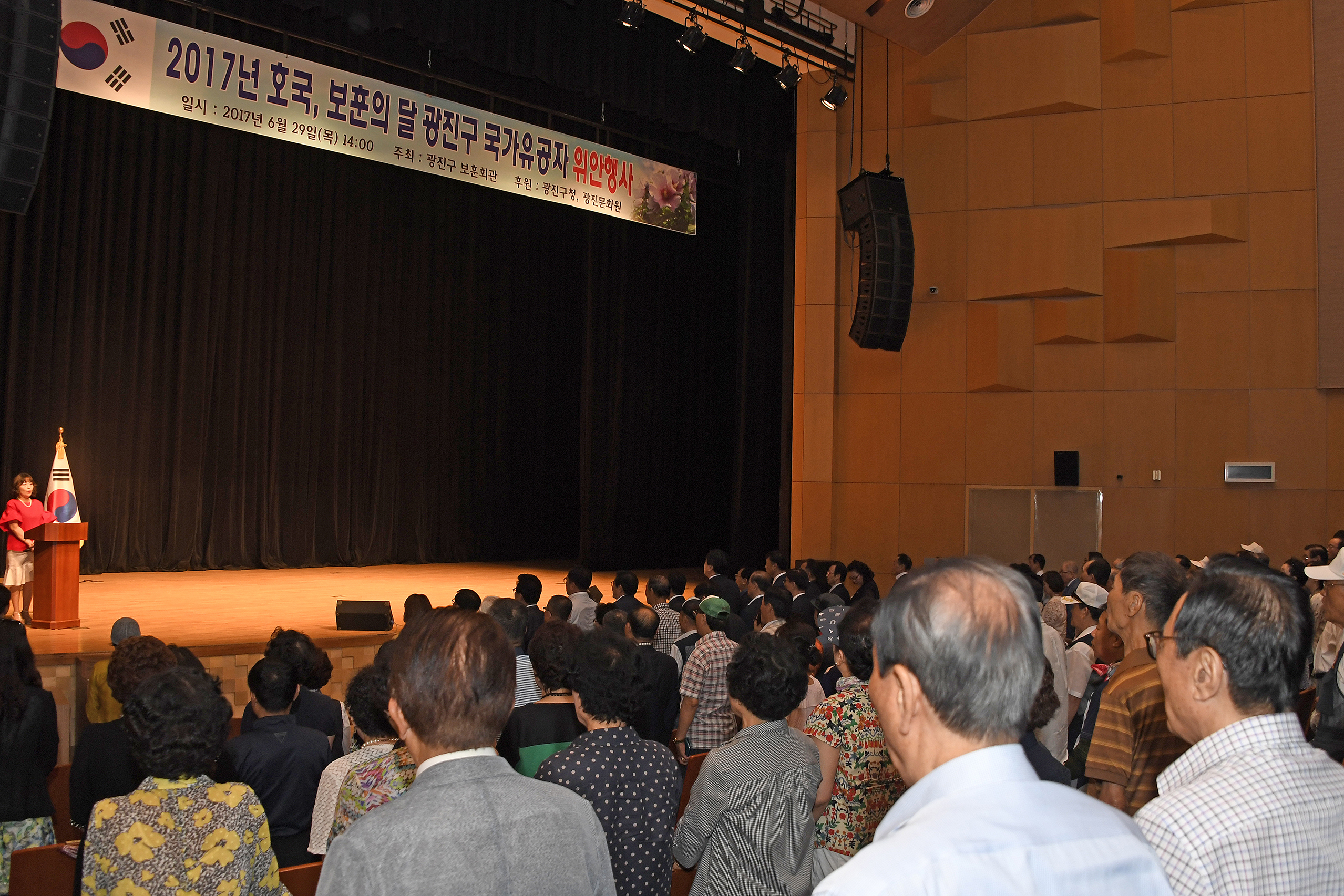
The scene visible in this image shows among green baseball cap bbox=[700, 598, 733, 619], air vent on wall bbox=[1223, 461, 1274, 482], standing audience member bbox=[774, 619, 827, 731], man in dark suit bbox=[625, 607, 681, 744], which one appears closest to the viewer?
standing audience member bbox=[774, 619, 827, 731]

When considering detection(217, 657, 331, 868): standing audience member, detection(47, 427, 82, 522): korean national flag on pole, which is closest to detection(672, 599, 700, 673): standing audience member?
detection(217, 657, 331, 868): standing audience member

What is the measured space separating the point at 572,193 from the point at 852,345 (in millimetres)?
3730

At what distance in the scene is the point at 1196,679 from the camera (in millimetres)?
1517

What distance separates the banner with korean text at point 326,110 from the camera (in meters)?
7.69

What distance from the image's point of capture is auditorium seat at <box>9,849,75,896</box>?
2.58m

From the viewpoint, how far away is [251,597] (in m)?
9.32

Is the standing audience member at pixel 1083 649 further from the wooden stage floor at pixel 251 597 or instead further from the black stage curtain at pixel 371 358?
the black stage curtain at pixel 371 358

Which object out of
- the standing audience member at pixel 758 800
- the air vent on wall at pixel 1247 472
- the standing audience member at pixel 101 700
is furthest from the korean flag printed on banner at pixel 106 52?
the air vent on wall at pixel 1247 472

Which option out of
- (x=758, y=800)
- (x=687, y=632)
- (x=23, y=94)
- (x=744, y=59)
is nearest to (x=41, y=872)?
(x=758, y=800)

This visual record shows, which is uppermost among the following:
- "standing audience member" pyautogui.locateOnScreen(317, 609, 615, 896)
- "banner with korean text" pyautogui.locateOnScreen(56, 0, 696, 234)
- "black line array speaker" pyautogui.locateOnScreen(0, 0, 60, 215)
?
"banner with korean text" pyautogui.locateOnScreen(56, 0, 696, 234)

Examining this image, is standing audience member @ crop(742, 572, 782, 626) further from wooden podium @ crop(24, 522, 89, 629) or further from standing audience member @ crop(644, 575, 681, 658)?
wooden podium @ crop(24, 522, 89, 629)

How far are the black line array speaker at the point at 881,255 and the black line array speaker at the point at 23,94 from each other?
696 centimetres

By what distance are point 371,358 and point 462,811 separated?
39.8 feet

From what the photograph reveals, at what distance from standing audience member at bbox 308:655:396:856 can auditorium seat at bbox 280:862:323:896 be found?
46 mm
